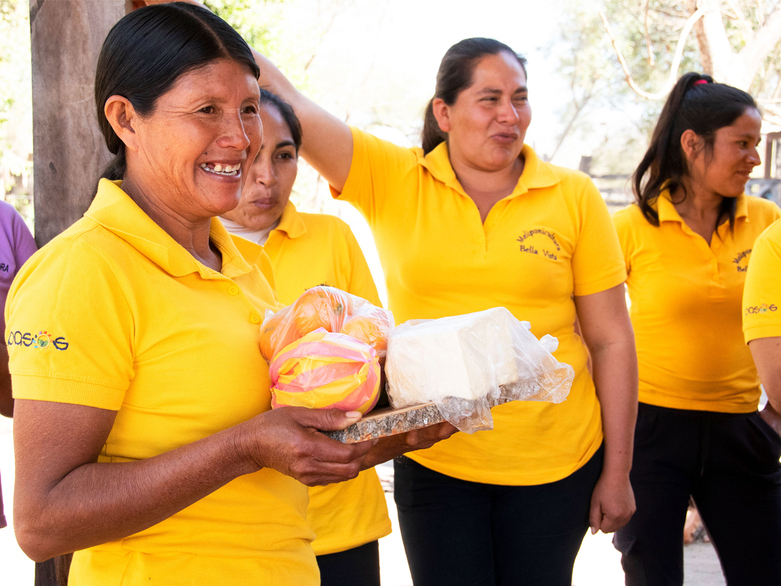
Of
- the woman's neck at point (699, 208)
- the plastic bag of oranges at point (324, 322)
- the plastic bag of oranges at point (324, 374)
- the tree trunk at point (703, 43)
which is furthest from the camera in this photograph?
the tree trunk at point (703, 43)

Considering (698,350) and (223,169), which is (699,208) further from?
(223,169)

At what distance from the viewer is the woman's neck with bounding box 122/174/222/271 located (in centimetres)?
144

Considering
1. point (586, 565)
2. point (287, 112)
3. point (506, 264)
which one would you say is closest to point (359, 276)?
point (506, 264)

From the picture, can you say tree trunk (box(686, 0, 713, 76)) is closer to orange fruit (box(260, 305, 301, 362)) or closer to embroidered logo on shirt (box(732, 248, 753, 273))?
embroidered logo on shirt (box(732, 248, 753, 273))

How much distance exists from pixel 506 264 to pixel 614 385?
636mm

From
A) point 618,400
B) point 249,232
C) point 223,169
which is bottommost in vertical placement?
point 618,400

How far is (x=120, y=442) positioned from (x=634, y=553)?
2342 mm

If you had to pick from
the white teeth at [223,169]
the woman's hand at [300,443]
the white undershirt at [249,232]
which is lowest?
the woman's hand at [300,443]

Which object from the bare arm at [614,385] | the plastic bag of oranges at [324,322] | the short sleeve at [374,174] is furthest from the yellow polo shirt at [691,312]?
the plastic bag of oranges at [324,322]

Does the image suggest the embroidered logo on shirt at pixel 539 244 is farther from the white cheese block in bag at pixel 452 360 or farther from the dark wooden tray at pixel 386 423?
the dark wooden tray at pixel 386 423

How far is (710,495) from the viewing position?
2797 mm

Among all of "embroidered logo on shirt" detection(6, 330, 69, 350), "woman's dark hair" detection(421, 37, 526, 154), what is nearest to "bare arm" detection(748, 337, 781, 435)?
"woman's dark hair" detection(421, 37, 526, 154)

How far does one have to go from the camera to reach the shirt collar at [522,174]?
2426mm

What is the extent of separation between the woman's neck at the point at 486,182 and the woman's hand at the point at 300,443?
4.64ft
